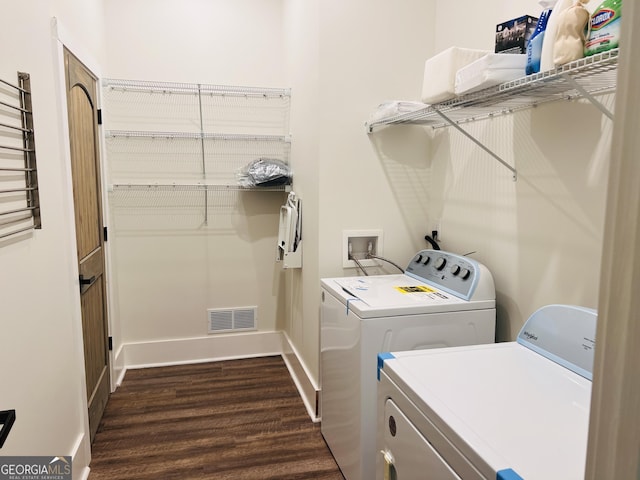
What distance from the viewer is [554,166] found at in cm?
169

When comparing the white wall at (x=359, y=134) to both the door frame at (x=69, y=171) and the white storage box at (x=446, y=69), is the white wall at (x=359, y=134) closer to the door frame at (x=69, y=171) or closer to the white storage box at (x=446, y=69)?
the white storage box at (x=446, y=69)

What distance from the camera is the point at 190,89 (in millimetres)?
3297

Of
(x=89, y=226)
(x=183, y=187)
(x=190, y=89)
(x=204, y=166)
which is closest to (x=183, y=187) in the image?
(x=183, y=187)

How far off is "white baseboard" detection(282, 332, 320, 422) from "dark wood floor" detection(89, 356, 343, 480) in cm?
6

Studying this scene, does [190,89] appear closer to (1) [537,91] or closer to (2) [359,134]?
(2) [359,134]

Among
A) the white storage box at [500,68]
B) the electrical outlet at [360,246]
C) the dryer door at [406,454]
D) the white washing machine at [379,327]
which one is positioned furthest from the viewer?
the electrical outlet at [360,246]

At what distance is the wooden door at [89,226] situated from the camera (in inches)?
89.7

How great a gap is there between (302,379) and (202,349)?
1006mm

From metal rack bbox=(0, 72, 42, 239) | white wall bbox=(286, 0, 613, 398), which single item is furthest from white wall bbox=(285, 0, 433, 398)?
metal rack bbox=(0, 72, 42, 239)

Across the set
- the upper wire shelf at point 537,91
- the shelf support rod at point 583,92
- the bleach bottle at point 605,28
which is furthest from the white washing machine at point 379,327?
the bleach bottle at point 605,28

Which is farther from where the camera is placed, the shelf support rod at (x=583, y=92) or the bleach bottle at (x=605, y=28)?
the shelf support rod at (x=583, y=92)

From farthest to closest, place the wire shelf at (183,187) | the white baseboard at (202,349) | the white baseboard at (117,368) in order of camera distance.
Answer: the white baseboard at (202,349) < the wire shelf at (183,187) < the white baseboard at (117,368)

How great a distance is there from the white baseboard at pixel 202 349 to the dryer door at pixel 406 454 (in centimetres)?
231

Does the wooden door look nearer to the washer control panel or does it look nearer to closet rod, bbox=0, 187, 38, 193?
closet rod, bbox=0, 187, 38, 193
